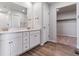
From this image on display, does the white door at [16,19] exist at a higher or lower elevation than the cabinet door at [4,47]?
higher

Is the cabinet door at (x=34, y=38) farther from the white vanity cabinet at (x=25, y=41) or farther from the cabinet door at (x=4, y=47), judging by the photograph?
the cabinet door at (x=4, y=47)

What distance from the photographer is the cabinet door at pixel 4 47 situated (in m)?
1.09

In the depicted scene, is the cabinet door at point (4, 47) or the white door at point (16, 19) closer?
the cabinet door at point (4, 47)

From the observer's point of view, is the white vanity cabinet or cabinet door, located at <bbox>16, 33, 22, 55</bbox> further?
the white vanity cabinet

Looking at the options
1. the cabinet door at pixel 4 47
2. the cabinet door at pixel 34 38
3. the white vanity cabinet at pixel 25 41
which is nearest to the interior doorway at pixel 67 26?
the cabinet door at pixel 34 38

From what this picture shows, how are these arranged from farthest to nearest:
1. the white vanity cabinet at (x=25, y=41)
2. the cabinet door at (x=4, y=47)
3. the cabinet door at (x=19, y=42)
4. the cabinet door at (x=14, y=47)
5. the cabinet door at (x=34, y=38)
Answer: the cabinet door at (x=34, y=38) < the white vanity cabinet at (x=25, y=41) < the cabinet door at (x=19, y=42) < the cabinet door at (x=14, y=47) < the cabinet door at (x=4, y=47)

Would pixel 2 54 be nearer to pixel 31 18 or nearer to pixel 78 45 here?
pixel 31 18

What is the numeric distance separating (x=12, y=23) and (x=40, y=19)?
763 mm

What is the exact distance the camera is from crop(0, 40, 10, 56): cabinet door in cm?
109

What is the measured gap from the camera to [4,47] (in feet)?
3.67

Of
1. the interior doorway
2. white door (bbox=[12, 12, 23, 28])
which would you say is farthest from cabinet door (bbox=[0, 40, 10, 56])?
the interior doorway

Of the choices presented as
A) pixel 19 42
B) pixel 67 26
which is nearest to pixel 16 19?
pixel 19 42

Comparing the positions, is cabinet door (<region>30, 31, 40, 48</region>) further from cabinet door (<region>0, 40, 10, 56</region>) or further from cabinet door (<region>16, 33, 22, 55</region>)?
cabinet door (<region>0, 40, 10, 56</region>)

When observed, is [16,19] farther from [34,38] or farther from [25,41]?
[34,38]
